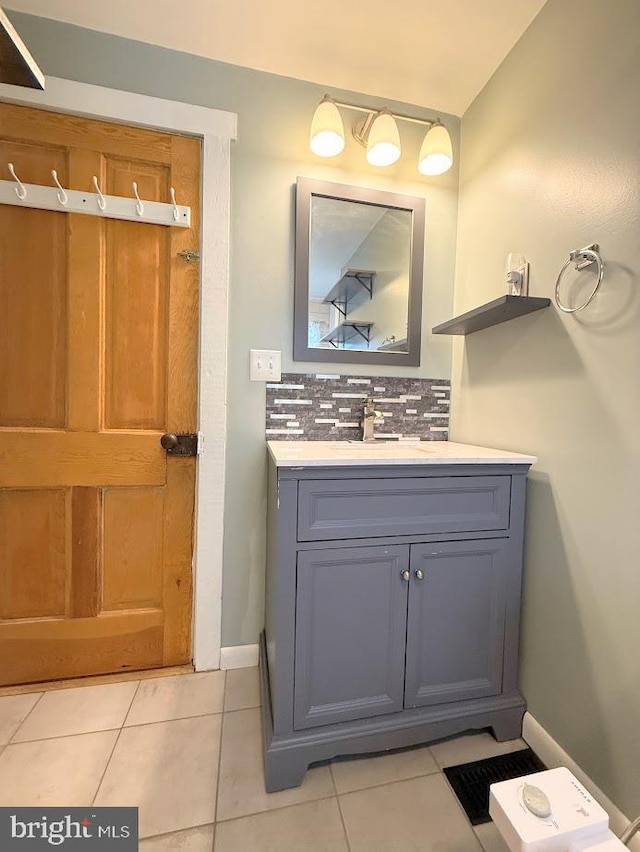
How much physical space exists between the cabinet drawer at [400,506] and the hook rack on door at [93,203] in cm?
115

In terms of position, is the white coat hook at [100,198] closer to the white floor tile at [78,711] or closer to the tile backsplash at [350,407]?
the tile backsplash at [350,407]

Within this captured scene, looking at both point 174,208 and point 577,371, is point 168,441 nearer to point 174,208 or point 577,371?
point 174,208

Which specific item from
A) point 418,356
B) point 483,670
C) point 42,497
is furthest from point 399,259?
point 42,497

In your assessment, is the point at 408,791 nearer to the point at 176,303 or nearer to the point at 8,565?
the point at 8,565

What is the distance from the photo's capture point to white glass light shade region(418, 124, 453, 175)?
4.63ft

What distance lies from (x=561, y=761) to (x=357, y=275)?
177 cm

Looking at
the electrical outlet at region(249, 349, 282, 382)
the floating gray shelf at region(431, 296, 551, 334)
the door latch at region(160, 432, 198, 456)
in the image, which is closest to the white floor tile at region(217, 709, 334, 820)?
the door latch at region(160, 432, 198, 456)

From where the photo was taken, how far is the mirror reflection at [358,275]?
1.51 meters

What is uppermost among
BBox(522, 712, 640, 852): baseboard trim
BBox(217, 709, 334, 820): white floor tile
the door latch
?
the door latch

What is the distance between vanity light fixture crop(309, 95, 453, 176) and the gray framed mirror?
135 mm

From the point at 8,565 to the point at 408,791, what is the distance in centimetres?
153

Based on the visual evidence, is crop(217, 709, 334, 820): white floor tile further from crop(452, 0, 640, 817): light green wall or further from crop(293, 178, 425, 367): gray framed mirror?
crop(293, 178, 425, 367): gray framed mirror

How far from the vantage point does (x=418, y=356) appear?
1.63 metres

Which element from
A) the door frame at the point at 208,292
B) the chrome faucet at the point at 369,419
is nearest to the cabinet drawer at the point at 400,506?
the chrome faucet at the point at 369,419
